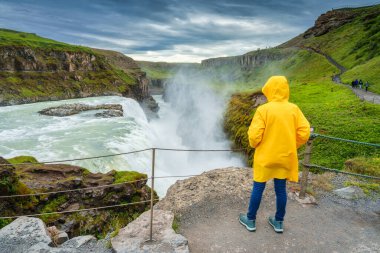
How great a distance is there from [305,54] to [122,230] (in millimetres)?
121763

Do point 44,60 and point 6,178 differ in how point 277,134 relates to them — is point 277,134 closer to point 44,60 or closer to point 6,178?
point 6,178

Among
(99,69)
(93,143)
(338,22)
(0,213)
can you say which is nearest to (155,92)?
(99,69)

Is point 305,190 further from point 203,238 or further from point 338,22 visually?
point 338,22

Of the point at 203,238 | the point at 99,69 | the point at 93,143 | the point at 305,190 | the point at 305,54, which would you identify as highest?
the point at 305,54

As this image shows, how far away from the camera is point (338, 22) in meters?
132

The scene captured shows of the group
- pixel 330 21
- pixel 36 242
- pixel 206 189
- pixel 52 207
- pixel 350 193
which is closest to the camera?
pixel 36 242

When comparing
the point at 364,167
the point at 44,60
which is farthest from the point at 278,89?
the point at 44,60

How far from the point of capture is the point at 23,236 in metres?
5.22

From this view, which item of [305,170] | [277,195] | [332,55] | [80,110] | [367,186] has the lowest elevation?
[80,110]

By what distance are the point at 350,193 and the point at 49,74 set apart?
297ft

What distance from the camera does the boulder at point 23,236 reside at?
4949 mm

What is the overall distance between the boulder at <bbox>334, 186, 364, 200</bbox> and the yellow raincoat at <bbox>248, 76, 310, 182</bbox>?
3546mm

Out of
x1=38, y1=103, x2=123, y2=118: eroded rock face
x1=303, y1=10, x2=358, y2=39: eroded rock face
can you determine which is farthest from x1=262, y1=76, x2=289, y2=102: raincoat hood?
x1=303, y1=10, x2=358, y2=39: eroded rock face

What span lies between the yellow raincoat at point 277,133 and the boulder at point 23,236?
4.36 metres
